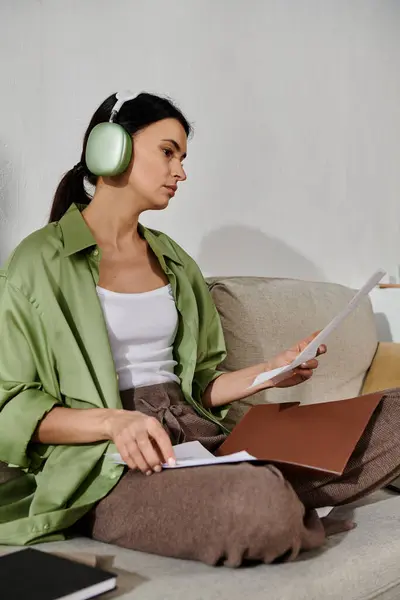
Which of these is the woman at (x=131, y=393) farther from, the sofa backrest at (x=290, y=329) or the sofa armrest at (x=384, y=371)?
the sofa armrest at (x=384, y=371)

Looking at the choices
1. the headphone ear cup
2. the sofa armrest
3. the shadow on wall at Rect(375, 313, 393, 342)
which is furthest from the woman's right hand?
the shadow on wall at Rect(375, 313, 393, 342)

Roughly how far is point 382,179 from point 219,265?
3.07 ft

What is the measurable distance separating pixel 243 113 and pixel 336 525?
1.35 meters

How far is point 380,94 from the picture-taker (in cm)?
270

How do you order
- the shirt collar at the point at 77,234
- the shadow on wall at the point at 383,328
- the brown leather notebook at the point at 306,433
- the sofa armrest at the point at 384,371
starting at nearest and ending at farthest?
the brown leather notebook at the point at 306,433, the shirt collar at the point at 77,234, the sofa armrest at the point at 384,371, the shadow on wall at the point at 383,328

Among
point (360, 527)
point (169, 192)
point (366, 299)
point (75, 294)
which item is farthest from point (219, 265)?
point (360, 527)

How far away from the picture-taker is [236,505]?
3.10 ft

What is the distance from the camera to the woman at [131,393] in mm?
986

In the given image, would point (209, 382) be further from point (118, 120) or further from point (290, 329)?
point (118, 120)

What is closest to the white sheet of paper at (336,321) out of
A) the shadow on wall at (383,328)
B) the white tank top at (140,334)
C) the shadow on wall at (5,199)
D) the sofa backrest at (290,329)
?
the white tank top at (140,334)

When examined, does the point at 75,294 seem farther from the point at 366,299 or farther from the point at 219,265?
the point at 366,299

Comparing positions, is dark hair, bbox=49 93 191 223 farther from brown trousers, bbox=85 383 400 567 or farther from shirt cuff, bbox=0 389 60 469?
brown trousers, bbox=85 383 400 567

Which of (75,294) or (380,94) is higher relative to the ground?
(380,94)

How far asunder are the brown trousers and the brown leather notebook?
0.04 m
